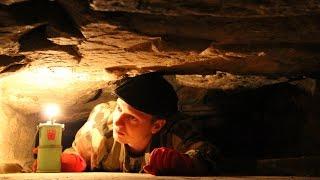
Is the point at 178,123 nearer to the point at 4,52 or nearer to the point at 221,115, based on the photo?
the point at 221,115

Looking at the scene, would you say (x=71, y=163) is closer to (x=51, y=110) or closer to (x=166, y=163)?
(x=51, y=110)

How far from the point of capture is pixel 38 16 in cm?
201

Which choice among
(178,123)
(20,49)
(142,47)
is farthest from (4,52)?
(178,123)

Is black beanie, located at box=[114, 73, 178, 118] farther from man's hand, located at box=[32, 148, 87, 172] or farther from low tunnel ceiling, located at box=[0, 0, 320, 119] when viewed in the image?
man's hand, located at box=[32, 148, 87, 172]

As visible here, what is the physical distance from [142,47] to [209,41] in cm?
41

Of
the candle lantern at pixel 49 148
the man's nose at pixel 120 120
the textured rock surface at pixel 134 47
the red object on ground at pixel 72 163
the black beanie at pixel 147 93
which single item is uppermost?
the textured rock surface at pixel 134 47

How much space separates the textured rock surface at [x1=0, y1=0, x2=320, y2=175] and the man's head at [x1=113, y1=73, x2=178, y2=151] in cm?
11

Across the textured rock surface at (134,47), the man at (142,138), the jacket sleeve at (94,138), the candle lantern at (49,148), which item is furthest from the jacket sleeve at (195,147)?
the candle lantern at (49,148)

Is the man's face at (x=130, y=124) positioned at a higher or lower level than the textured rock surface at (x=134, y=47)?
lower

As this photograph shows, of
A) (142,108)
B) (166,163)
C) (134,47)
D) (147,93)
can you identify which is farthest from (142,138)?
(134,47)

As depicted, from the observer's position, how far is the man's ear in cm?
331

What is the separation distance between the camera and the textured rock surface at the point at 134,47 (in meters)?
1.93

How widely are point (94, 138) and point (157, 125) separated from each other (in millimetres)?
648

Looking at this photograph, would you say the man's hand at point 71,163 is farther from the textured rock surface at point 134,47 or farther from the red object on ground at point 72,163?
the textured rock surface at point 134,47
